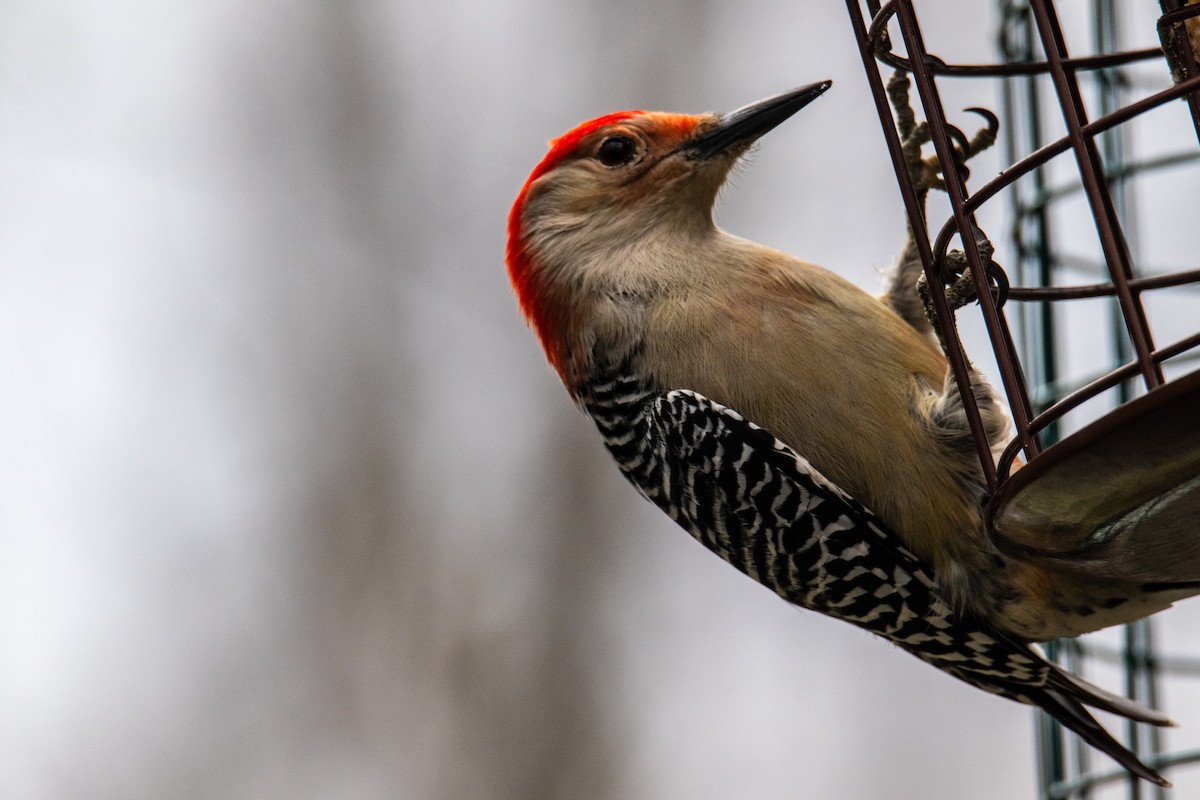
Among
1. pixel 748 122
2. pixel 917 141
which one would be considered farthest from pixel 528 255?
pixel 917 141

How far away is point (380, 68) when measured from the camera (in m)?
10.0

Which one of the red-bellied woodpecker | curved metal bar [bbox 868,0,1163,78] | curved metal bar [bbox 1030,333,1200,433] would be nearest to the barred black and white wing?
the red-bellied woodpecker

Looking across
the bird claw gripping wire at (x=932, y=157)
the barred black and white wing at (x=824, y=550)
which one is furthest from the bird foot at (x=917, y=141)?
the barred black and white wing at (x=824, y=550)

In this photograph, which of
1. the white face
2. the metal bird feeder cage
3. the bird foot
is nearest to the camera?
the metal bird feeder cage

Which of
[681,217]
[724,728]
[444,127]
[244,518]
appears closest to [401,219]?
[444,127]

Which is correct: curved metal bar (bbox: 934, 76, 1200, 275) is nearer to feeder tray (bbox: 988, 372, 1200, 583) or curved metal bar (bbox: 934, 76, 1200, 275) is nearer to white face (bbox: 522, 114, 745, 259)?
feeder tray (bbox: 988, 372, 1200, 583)

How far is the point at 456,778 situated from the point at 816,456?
18.2 ft

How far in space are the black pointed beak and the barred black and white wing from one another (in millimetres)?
900

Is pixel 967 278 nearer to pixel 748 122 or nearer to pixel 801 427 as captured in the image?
pixel 801 427

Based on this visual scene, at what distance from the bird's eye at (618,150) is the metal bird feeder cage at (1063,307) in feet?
3.92

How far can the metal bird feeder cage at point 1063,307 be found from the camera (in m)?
2.56

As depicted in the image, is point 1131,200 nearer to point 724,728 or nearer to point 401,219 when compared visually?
point 401,219

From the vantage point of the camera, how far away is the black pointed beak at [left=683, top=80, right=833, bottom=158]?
4438 mm

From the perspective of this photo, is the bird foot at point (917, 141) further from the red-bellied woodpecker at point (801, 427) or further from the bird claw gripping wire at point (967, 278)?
the bird claw gripping wire at point (967, 278)
